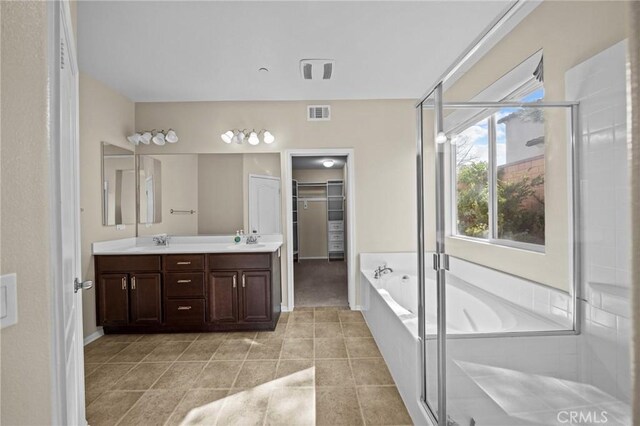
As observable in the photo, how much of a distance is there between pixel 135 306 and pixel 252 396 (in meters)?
1.80

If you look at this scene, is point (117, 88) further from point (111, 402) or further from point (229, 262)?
point (111, 402)

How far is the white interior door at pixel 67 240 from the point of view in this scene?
2.46ft

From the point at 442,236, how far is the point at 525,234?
50 cm

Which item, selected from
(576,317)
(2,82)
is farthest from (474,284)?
(2,82)

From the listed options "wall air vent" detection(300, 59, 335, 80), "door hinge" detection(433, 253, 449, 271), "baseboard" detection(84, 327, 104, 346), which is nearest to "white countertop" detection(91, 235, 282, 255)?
"baseboard" detection(84, 327, 104, 346)

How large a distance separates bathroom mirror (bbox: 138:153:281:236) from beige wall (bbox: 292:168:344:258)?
10.8 feet

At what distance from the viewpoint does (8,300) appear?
605 mm

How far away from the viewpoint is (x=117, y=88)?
3.30m

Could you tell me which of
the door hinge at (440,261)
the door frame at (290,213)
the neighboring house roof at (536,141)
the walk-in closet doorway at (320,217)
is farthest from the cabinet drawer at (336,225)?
the neighboring house roof at (536,141)

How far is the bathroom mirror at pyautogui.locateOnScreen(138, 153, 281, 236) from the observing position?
3658 millimetres

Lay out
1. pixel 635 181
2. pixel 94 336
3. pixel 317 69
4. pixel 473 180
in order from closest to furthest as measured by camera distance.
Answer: pixel 635 181 → pixel 473 180 → pixel 317 69 → pixel 94 336

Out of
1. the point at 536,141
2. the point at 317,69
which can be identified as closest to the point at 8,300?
the point at 536,141

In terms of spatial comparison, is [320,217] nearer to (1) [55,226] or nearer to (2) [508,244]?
(2) [508,244]

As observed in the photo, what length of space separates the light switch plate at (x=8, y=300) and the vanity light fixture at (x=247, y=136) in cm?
319
